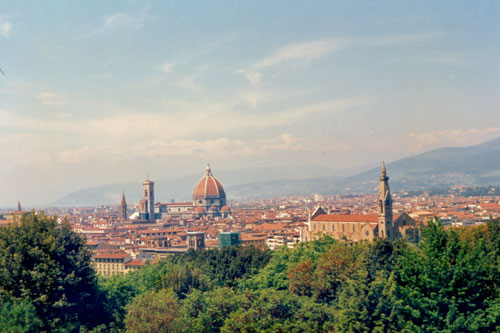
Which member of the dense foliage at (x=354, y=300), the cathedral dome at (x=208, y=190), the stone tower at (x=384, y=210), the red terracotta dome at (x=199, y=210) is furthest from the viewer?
the cathedral dome at (x=208, y=190)

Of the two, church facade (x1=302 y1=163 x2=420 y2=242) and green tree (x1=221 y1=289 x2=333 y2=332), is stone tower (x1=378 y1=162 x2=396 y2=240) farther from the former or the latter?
green tree (x1=221 y1=289 x2=333 y2=332)

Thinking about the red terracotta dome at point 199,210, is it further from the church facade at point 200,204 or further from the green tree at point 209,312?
the green tree at point 209,312

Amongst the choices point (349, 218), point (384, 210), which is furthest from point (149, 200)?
point (384, 210)

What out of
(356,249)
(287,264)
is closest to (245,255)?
(287,264)

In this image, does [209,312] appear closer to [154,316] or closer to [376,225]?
[154,316]

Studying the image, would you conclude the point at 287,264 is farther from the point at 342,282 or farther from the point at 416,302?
the point at 416,302

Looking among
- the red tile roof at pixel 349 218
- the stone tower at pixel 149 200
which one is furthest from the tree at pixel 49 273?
the stone tower at pixel 149 200
